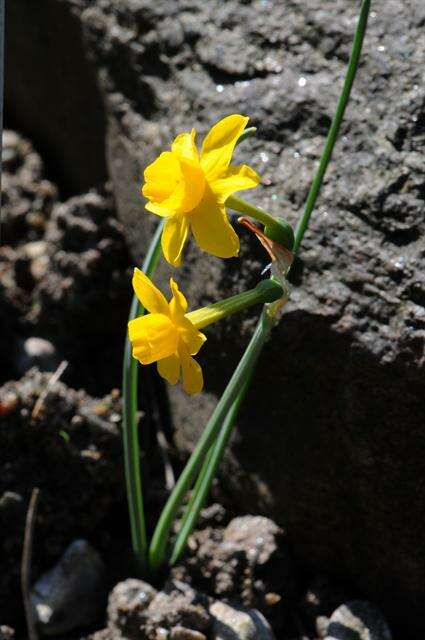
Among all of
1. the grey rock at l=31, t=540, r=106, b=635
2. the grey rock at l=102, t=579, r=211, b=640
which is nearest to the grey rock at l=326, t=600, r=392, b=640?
the grey rock at l=102, t=579, r=211, b=640

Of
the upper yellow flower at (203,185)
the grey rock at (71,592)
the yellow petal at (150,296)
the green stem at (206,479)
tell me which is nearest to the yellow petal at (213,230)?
the upper yellow flower at (203,185)

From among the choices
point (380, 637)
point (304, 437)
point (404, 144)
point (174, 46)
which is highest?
point (174, 46)

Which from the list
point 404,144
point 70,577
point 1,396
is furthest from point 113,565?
point 404,144

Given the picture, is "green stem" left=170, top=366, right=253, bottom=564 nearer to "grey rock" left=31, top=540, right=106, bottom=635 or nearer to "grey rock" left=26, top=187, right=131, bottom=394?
"grey rock" left=31, top=540, right=106, bottom=635

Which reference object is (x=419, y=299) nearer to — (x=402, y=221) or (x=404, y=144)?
(x=402, y=221)

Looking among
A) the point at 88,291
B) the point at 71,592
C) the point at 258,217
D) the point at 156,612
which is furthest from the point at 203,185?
the point at 88,291

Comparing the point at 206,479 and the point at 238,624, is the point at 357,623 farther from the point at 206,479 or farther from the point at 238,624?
the point at 206,479
